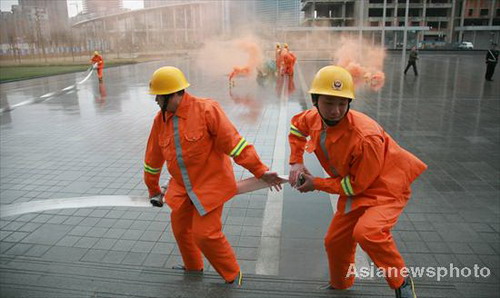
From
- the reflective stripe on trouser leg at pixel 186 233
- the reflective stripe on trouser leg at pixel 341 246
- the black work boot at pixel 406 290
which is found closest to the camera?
the black work boot at pixel 406 290

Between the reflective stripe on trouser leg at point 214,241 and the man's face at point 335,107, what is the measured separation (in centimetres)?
106

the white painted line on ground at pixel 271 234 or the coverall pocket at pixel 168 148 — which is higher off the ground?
the coverall pocket at pixel 168 148

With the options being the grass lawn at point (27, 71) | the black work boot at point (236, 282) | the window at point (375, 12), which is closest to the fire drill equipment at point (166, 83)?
the black work boot at point (236, 282)

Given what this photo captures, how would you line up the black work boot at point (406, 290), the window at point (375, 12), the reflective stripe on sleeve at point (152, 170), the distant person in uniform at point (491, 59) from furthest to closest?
the window at point (375, 12) < the distant person in uniform at point (491, 59) < the reflective stripe on sleeve at point (152, 170) < the black work boot at point (406, 290)

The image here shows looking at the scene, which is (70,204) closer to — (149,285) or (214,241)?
(149,285)

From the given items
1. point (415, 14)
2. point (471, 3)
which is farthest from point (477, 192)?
point (471, 3)

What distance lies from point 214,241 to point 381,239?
114 centimetres

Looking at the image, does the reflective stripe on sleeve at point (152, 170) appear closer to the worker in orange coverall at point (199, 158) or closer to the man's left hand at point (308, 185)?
the worker in orange coverall at point (199, 158)

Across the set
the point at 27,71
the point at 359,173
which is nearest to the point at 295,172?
the point at 359,173

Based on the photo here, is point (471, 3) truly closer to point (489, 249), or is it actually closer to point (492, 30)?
point (492, 30)

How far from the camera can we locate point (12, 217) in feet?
15.1

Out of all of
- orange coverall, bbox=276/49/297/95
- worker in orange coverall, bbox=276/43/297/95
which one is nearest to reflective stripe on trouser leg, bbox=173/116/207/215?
worker in orange coverall, bbox=276/43/297/95

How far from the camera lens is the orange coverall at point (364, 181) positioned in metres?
2.41

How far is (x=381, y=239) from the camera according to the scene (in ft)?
7.77
